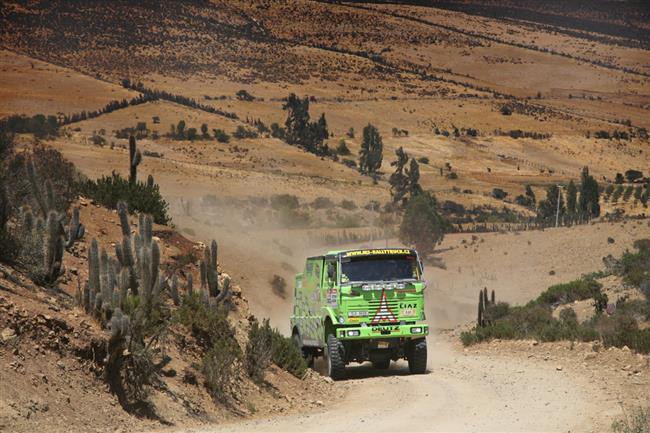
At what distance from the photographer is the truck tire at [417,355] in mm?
22859

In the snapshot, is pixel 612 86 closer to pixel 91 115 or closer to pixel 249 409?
pixel 91 115

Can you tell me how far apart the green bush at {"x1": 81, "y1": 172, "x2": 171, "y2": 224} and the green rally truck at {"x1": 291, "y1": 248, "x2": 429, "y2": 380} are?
342 inches

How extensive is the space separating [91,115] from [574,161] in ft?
190

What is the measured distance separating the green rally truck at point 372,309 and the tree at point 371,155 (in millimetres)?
87775

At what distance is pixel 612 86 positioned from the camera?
17125cm

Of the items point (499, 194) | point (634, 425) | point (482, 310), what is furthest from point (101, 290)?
point (499, 194)

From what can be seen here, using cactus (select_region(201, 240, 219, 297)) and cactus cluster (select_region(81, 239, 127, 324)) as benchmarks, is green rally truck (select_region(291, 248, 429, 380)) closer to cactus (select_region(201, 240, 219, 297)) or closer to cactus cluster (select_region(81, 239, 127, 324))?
cactus (select_region(201, 240, 219, 297))

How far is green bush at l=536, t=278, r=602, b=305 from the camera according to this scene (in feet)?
135

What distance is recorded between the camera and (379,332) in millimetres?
22438

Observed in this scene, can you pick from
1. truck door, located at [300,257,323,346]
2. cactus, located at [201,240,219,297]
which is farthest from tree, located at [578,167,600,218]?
cactus, located at [201,240,219,297]

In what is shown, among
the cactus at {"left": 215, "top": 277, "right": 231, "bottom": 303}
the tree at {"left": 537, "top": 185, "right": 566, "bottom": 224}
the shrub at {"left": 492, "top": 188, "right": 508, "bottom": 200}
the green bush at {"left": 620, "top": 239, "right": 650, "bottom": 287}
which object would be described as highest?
the cactus at {"left": 215, "top": 277, "right": 231, "bottom": 303}

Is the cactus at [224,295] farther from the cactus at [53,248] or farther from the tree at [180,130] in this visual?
the tree at [180,130]

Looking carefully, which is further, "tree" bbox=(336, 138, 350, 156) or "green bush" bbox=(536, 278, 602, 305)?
"tree" bbox=(336, 138, 350, 156)


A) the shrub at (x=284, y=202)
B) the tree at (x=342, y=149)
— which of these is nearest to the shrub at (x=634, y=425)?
the shrub at (x=284, y=202)
